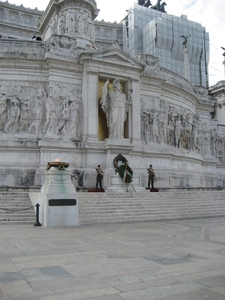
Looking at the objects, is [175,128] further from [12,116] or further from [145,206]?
[12,116]

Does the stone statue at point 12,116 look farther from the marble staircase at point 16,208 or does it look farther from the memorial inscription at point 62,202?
the memorial inscription at point 62,202

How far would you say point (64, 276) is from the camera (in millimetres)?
6668

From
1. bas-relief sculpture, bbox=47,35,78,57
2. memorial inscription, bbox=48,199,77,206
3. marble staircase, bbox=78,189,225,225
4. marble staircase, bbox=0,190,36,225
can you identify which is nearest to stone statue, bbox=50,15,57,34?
bas-relief sculpture, bbox=47,35,78,57

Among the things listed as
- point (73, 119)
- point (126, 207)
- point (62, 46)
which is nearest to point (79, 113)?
point (73, 119)

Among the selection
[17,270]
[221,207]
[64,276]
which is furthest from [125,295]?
[221,207]

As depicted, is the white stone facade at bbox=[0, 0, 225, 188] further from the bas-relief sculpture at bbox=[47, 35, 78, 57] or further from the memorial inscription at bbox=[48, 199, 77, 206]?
the memorial inscription at bbox=[48, 199, 77, 206]

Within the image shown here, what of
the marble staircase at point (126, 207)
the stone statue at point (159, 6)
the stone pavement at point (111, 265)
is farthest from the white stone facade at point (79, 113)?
the stone statue at point (159, 6)

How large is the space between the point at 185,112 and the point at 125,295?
28.8 meters

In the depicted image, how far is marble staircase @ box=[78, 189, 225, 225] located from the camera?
54.8 feet

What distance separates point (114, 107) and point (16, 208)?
1145 centimetres

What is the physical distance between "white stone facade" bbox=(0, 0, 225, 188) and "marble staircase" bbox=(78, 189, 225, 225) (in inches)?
161

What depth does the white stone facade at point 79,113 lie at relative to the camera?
78.4ft

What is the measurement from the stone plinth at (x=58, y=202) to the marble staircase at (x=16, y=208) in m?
1.21

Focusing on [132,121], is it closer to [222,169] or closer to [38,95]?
[38,95]
